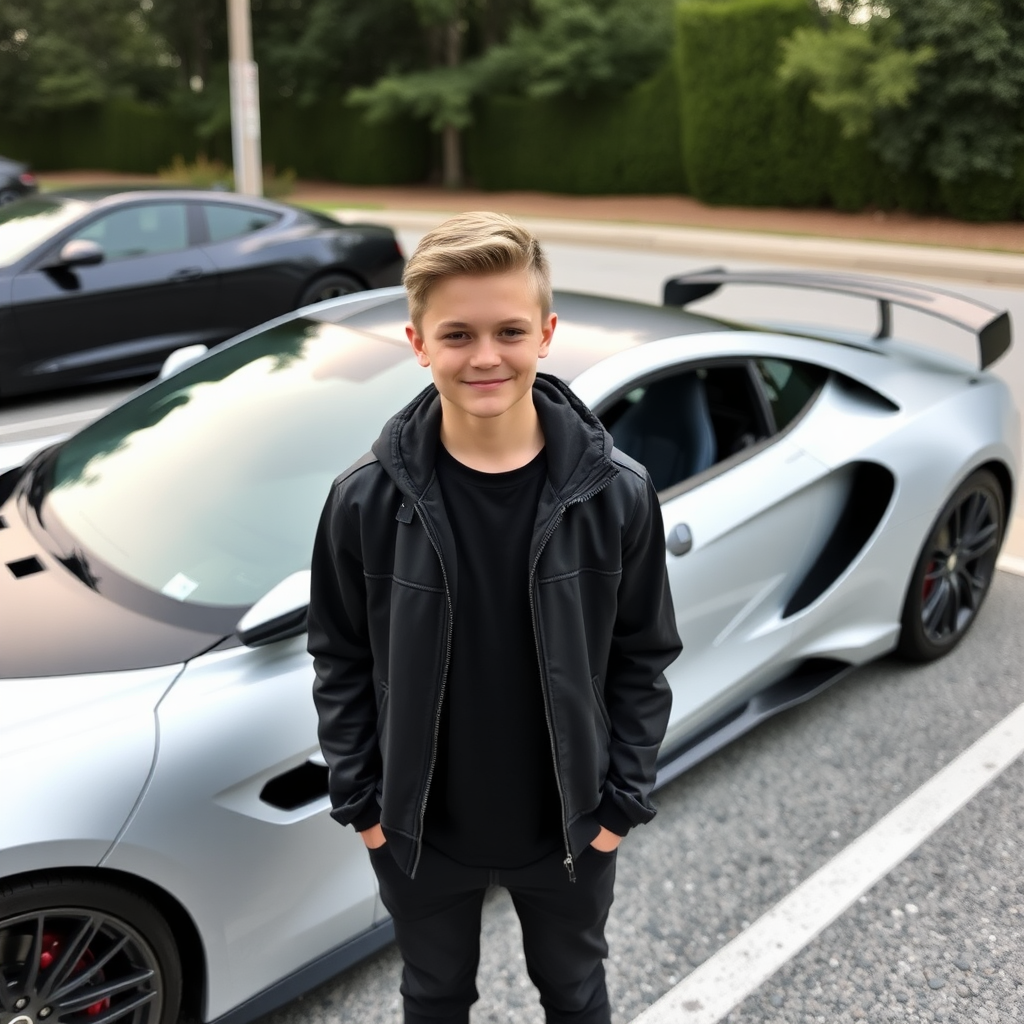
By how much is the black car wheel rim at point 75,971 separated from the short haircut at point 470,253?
119 cm

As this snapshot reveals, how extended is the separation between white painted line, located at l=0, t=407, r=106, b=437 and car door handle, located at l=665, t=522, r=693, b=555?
431cm

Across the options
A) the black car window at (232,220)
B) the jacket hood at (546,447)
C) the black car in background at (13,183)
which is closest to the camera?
the jacket hood at (546,447)

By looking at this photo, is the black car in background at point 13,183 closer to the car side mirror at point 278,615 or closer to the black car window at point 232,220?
the black car window at point 232,220

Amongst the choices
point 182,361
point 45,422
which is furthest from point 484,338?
point 45,422

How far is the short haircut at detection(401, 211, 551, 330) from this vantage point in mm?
1298

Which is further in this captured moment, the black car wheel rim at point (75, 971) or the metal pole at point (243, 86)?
the metal pole at point (243, 86)

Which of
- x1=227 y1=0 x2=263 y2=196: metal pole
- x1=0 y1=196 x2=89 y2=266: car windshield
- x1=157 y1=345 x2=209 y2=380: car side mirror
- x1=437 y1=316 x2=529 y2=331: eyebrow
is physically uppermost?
x1=227 y1=0 x2=263 y2=196: metal pole

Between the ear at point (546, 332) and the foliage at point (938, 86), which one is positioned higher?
the foliage at point (938, 86)

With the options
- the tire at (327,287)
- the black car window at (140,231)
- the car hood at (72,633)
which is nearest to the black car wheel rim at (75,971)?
the car hood at (72,633)

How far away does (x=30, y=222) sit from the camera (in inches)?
255

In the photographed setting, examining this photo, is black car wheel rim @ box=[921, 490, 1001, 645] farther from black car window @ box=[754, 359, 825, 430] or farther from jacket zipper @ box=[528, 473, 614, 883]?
jacket zipper @ box=[528, 473, 614, 883]

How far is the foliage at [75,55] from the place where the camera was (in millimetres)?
33594

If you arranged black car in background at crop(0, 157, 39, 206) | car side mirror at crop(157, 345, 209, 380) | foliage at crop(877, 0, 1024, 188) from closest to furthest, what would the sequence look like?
car side mirror at crop(157, 345, 209, 380), black car in background at crop(0, 157, 39, 206), foliage at crop(877, 0, 1024, 188)

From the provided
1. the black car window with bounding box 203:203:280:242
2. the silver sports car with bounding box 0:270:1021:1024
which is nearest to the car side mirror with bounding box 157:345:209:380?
the silver sports car with bounding box 0:270:1021:1024
